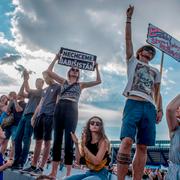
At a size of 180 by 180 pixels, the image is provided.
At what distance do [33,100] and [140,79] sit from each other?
9.55 feet

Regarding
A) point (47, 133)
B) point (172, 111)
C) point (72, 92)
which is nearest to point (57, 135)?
point (47, 133)

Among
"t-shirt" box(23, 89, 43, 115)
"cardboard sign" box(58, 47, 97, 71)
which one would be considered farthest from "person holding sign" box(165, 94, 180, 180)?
"t-shirt" box(23, 89, 43, 115)

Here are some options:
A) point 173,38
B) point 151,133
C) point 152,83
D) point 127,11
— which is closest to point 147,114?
point 151,133

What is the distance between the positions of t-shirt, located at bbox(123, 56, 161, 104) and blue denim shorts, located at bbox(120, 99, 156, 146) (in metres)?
0.13

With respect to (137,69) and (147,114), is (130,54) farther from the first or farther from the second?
(147,114)

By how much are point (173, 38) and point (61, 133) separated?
7.79 ft

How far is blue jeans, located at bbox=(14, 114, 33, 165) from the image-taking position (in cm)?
609

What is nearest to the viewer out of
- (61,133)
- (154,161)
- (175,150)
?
(175,150)

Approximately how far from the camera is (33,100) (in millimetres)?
6391

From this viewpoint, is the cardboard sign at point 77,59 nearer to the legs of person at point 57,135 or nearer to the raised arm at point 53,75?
the raised arm at point 53,75

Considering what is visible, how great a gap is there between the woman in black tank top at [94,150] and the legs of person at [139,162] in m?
0.40

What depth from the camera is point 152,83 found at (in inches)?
164

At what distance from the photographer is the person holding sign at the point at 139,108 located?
12.3 feet

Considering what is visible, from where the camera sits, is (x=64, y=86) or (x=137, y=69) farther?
(x=64, y=86)
